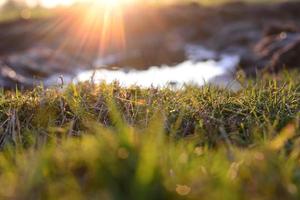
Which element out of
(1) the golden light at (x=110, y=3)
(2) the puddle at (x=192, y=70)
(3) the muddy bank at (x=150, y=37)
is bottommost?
(2) the puddle at (x=192, y=70)

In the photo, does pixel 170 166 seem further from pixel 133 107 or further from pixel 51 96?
pixel 51 96

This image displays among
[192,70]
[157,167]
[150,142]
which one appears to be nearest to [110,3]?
[192,70]

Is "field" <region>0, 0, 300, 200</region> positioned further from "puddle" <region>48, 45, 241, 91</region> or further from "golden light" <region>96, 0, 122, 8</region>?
"golden light" <region>96, 0, 122, 8</region>

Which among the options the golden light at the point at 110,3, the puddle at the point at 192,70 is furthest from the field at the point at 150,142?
the golden light at the point at 110,3

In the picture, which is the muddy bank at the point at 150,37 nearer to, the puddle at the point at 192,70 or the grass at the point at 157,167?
the puddle at the point at 192,70

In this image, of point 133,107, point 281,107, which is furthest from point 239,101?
point 133,107

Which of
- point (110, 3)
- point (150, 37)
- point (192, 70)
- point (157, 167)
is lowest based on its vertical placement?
point (157, 167)

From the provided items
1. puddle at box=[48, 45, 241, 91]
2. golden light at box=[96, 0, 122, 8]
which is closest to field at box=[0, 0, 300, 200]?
puddle at box=[48, 45, 241, 91]

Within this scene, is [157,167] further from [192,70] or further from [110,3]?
[110,3]

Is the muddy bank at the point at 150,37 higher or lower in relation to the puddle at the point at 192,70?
higher
